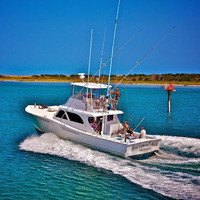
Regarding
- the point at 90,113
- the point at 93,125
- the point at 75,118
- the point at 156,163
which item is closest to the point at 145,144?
the point at 156,163

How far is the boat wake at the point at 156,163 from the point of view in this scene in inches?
485

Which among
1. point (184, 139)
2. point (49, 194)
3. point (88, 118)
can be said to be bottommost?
point (49, 194)

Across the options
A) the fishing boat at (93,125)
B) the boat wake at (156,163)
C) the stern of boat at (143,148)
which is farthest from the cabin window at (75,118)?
the stern of boat at (143,148)

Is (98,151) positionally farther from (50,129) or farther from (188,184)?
(188,184)

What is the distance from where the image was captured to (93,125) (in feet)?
59.2

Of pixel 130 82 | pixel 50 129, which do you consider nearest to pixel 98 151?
pixel 50 129

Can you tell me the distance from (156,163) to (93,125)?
15.6 feet

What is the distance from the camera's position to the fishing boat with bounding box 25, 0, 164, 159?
16.6 metres

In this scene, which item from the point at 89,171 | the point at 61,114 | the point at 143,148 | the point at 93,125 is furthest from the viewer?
the point at 61,114

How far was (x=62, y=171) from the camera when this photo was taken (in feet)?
46.7

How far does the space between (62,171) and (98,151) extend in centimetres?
344

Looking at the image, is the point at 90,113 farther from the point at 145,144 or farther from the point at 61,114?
the point at 145,144

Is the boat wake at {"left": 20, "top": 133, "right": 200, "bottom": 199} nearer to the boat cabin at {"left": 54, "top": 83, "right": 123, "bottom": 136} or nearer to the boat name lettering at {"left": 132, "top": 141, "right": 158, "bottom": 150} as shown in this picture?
the boat name lettering at {"left": 132, "top": 141, "right": 158, "bottom": 150}

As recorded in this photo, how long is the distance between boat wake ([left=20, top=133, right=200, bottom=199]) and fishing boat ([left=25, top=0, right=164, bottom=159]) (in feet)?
1.62
